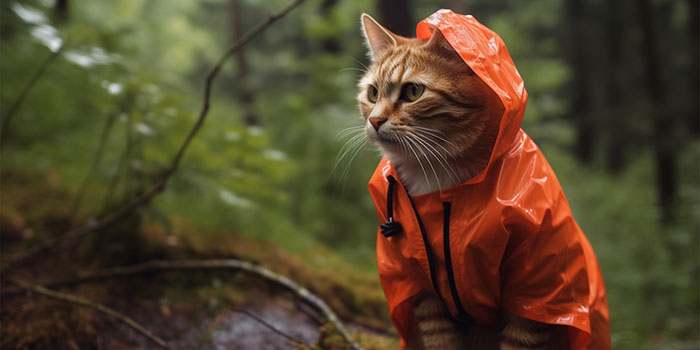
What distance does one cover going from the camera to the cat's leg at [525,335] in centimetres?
170

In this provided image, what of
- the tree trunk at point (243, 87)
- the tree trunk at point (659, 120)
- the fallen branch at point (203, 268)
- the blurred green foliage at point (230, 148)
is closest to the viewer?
the fallen branch at point (203, 268)

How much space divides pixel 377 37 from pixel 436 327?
4.05 ft

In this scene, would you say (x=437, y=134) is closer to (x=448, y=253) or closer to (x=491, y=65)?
(x=491, y=65)

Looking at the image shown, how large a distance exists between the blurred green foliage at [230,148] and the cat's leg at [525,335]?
1.24m

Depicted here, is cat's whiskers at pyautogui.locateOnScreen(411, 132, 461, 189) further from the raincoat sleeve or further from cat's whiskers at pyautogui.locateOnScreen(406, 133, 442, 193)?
the raincoat sleeve

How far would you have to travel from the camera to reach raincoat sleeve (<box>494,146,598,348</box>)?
1.60 m

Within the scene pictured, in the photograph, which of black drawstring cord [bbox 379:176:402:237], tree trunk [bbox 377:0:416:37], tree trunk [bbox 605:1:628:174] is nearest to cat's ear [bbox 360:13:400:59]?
black drawstring cord [bbox 379:176:402:237]

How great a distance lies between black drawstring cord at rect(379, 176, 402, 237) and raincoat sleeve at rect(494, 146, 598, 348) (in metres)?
0.41

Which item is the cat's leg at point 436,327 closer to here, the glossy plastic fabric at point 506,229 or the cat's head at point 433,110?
the glossy plastic fabric at point 506,229

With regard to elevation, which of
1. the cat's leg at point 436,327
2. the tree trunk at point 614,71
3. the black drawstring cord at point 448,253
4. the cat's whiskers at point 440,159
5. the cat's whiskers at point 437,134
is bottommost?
the tree trunk at point 614,71

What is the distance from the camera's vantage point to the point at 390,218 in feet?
6.13

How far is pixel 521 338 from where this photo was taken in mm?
1705

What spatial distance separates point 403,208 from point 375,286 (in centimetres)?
171

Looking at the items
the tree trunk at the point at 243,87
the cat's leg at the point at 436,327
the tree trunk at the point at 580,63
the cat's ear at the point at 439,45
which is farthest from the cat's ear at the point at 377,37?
the tree trunk at the point at 580,63
